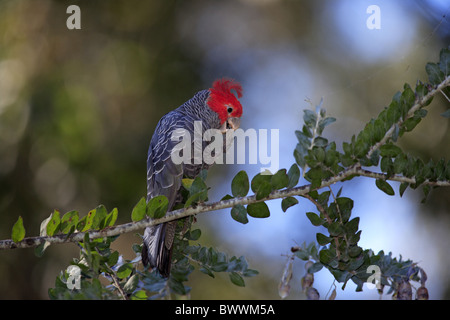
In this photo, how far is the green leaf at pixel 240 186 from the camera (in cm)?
153

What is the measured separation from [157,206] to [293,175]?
0.48 meters

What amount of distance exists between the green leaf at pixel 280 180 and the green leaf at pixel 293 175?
15 millimetres

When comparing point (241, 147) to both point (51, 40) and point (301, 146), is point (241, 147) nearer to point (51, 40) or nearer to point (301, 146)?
point (301, 146)

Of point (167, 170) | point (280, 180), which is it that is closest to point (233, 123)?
point (167, 170)

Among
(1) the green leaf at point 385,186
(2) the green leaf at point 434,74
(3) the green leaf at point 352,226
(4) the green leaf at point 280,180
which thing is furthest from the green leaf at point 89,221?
(2) the green leaf at point 434,74

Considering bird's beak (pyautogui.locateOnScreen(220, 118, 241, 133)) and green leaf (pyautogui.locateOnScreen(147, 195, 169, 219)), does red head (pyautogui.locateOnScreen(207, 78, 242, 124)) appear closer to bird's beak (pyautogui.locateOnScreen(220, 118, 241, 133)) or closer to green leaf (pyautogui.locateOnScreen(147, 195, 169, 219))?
bird's beak (pyautogui.locateOnScreen(220, 118, 241, 133))

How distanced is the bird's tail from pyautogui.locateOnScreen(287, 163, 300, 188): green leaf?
62cm

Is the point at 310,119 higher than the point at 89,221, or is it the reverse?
the point at 310,119

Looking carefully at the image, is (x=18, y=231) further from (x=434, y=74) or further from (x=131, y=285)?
(x=434, y=74)

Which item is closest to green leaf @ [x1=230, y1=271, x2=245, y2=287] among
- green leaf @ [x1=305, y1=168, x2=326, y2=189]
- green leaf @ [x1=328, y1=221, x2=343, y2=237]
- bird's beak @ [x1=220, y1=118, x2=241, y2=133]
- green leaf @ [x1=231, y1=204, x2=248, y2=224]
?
green leaf @ [x1=231, y1=204, x2=248, y2=224]

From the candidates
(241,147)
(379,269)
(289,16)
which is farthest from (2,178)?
(379,269)

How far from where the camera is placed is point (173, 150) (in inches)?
92.4

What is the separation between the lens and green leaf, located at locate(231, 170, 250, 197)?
1531 millimetres

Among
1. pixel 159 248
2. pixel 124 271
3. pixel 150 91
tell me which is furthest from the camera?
pixel 150 91
